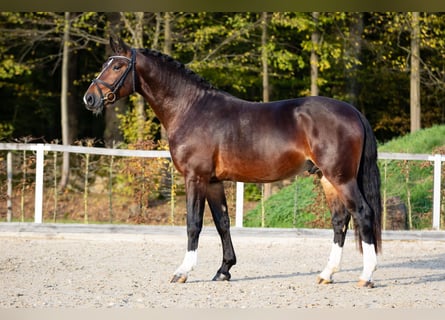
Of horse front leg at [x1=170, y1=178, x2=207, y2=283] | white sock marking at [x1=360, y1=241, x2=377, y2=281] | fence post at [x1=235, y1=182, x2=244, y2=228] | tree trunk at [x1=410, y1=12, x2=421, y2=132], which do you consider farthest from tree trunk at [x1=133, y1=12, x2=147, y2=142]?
white sock marking at [x1=360, y1=241, x2=377, y2=281]

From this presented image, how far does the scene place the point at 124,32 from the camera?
1795 cm

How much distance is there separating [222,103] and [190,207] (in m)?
0.97

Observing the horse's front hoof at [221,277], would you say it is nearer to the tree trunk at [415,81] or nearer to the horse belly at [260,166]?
the horse belly at [260,166]

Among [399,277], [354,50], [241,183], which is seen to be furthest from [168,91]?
[354,50]

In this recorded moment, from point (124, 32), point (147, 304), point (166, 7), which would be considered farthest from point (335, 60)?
point (166, 7)

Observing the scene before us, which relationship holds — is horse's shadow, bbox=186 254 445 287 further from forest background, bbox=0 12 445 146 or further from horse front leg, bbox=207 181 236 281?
forest background, bbox=0 12 445 146

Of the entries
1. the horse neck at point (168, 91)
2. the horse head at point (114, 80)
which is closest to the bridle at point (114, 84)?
the horse head at point (114, 80)

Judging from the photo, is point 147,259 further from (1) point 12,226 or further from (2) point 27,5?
(2) point 27,5

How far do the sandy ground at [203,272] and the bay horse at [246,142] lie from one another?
0.39 m

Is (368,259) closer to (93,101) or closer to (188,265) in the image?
(188,265)

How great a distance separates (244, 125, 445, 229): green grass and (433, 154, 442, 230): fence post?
446mm

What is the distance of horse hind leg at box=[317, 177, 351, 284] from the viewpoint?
6551 millimetres

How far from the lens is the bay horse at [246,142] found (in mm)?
6199

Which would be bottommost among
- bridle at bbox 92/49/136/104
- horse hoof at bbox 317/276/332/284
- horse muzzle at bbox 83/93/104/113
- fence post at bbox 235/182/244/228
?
horse hoof at bbox 317/276/332/284
